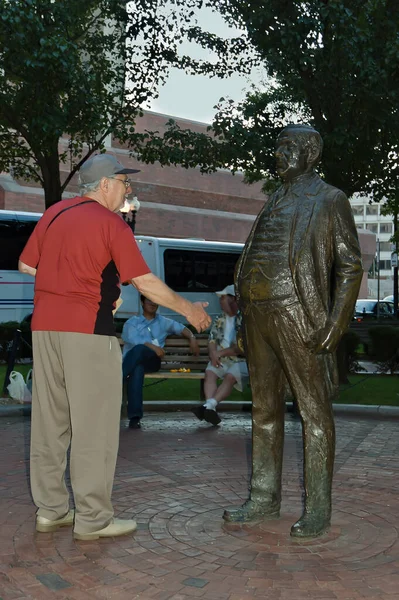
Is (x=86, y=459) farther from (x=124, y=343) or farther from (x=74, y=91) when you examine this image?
(x=74, y=91)

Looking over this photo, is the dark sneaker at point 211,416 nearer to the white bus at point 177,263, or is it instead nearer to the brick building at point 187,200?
the white bus at point 177,263

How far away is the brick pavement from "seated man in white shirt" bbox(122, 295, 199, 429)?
→ 1.57 metres

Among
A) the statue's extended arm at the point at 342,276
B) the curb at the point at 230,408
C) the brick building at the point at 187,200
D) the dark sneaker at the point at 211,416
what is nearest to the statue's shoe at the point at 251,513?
the statue's extended arm at the point at 342,276

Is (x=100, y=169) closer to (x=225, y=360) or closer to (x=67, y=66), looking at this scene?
(x=225, y=360)

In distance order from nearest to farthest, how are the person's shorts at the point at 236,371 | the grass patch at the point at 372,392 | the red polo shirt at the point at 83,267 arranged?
the red polo shirt at the point at 83,267, the person's shorts at the point at 236,371, the grass patch at the point at 372,392

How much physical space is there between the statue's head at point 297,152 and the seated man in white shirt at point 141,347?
4226 millimetres

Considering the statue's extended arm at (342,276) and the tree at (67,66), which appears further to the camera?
the tree at (67,66)

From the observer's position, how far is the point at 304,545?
4156 mm

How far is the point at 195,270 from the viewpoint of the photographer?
86.0 feet

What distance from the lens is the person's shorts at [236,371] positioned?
332 inches

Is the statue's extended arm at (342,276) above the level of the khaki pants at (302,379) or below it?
above

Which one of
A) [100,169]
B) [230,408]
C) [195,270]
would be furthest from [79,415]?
[195,270]

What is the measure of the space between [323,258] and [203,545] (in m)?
1.71

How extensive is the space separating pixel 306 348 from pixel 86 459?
1360 mm
